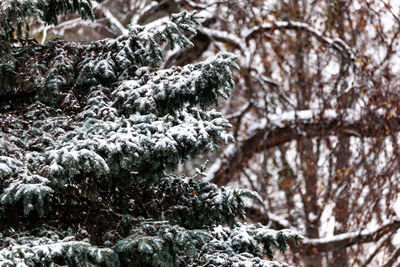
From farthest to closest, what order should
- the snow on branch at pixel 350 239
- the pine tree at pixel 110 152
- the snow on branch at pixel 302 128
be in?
1. the snow on branch at pixel 302 128
2. the snow on branch at pixel 350 239
3. the pine tree at pixel 110 152

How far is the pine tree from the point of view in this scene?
3.32 meters

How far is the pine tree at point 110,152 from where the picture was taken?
10.9ft

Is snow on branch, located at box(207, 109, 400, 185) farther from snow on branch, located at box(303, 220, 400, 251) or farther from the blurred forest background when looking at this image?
snow on branch, located at box(303, 220, 400, 251)

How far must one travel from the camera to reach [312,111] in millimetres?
10133

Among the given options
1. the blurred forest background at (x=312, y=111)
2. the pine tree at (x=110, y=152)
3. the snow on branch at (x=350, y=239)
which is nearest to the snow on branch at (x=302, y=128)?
the blurred forest background at (x=312, y=111)

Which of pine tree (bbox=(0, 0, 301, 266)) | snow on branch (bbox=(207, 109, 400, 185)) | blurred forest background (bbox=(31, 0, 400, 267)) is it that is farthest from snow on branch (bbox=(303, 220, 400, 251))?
pine tree (bbox=(0, 0, 301, 266))

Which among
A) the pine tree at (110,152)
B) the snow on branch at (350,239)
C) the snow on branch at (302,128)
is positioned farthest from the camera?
the snow on branch at (302,128)

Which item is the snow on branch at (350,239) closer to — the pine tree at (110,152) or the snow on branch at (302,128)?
the snow on branch at (302,128)

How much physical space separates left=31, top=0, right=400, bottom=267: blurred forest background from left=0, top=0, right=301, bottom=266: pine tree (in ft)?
16.7

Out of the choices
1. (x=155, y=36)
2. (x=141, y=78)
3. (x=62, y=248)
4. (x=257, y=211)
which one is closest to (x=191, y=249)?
(x=62, y=248)

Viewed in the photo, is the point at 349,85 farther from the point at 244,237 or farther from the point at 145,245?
the point at 145,245

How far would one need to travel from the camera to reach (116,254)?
3371 mm

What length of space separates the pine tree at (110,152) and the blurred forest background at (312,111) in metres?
5.10

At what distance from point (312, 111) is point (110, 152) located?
23.4 ft
